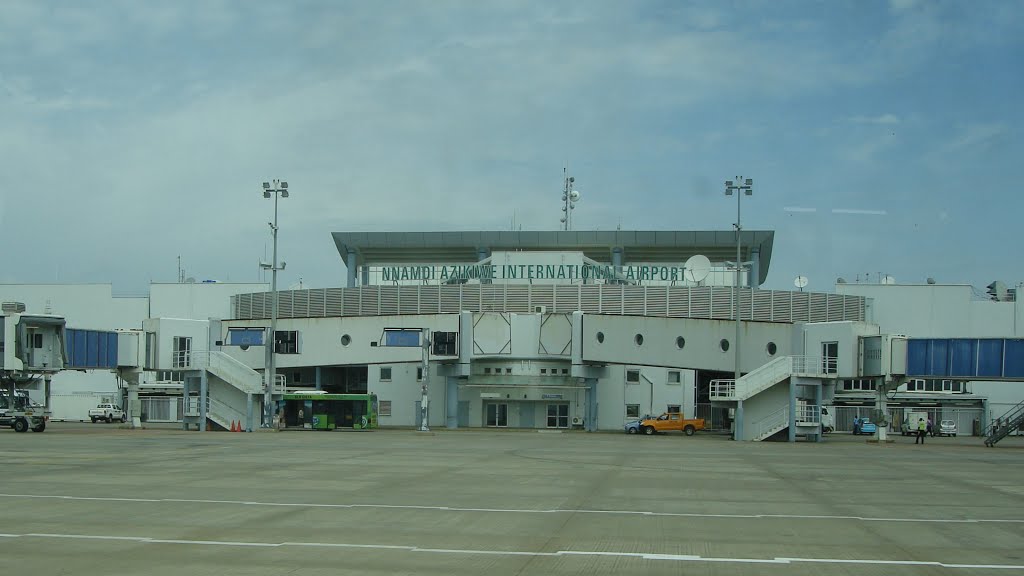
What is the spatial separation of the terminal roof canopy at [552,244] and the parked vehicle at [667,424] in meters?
22.9

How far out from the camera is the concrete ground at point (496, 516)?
1623 cm

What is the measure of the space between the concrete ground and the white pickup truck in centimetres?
5780

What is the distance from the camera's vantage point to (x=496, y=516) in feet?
71.7

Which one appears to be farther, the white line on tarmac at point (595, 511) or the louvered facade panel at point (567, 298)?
the louvered facade panel at point (567, 298)

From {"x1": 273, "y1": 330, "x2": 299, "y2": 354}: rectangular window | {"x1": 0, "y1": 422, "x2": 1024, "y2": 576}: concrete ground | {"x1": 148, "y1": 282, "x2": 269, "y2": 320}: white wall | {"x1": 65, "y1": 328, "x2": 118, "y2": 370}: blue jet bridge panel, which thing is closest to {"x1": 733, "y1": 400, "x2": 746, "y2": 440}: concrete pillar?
{"x1": 0, "y1": 422, "x2": 1024, "y2": 576}: concrete ground

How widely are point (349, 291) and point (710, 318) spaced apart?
3008 centimetres

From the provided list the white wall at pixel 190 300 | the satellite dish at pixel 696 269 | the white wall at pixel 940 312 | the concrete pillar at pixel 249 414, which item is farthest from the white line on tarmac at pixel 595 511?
the white wall at pixel 190 300

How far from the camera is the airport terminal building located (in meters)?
67.8

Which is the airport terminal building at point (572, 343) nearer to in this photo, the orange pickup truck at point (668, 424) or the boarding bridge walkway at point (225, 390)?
the boarding bridge walkway at point (225, 390)

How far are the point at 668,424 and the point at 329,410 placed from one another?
24.9 m

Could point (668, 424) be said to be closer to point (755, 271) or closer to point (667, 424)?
point (667, 424)

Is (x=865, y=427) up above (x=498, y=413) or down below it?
below

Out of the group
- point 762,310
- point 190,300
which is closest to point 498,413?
point 762,310

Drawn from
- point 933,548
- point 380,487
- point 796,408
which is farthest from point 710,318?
point 933,548
